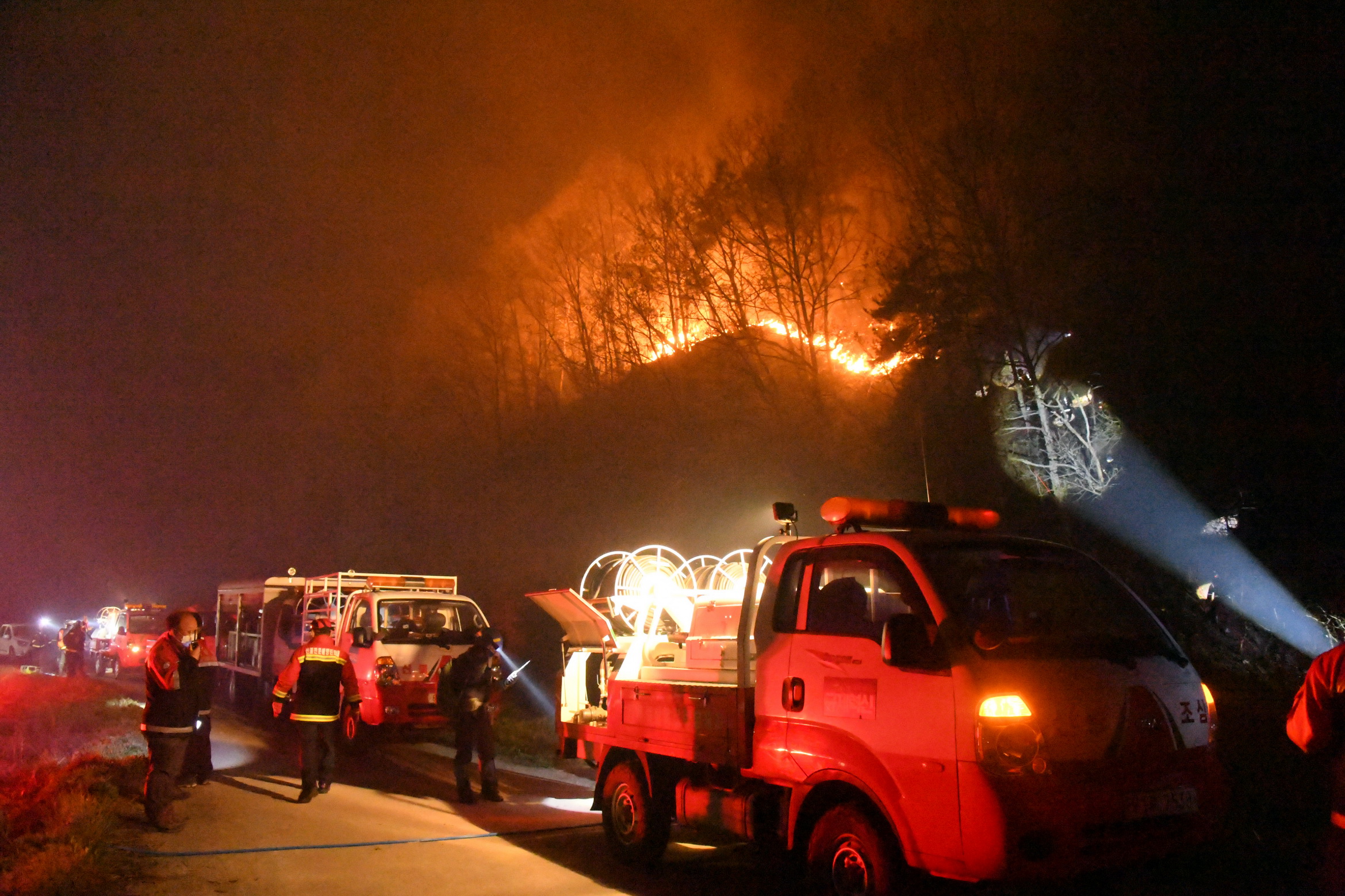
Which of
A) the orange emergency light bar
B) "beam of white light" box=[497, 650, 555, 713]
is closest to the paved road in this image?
the orange emergency light bar

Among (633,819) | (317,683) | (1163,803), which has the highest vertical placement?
(317,683)

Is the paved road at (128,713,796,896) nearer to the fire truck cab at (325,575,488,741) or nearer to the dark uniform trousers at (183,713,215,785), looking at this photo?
the dark uniform trousers at (183,713,215,785)

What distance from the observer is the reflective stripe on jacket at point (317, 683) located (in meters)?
8.70

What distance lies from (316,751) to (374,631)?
3.97 metres

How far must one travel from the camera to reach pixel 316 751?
28.1ft

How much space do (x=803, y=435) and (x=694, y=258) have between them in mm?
5379

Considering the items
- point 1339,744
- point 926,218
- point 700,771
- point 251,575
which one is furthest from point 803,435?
point 251,575

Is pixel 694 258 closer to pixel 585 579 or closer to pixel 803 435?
pixel 803 435

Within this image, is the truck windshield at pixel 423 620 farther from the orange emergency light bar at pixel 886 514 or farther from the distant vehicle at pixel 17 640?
the distant vehicle at pixel 17 640

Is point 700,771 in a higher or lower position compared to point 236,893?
higher

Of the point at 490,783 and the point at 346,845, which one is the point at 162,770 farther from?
the point at 490,783

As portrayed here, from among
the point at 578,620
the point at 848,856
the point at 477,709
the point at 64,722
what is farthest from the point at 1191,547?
the point at 64,722

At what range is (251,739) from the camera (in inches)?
504

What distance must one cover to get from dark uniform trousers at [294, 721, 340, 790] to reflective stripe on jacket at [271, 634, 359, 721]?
0.24 ft
